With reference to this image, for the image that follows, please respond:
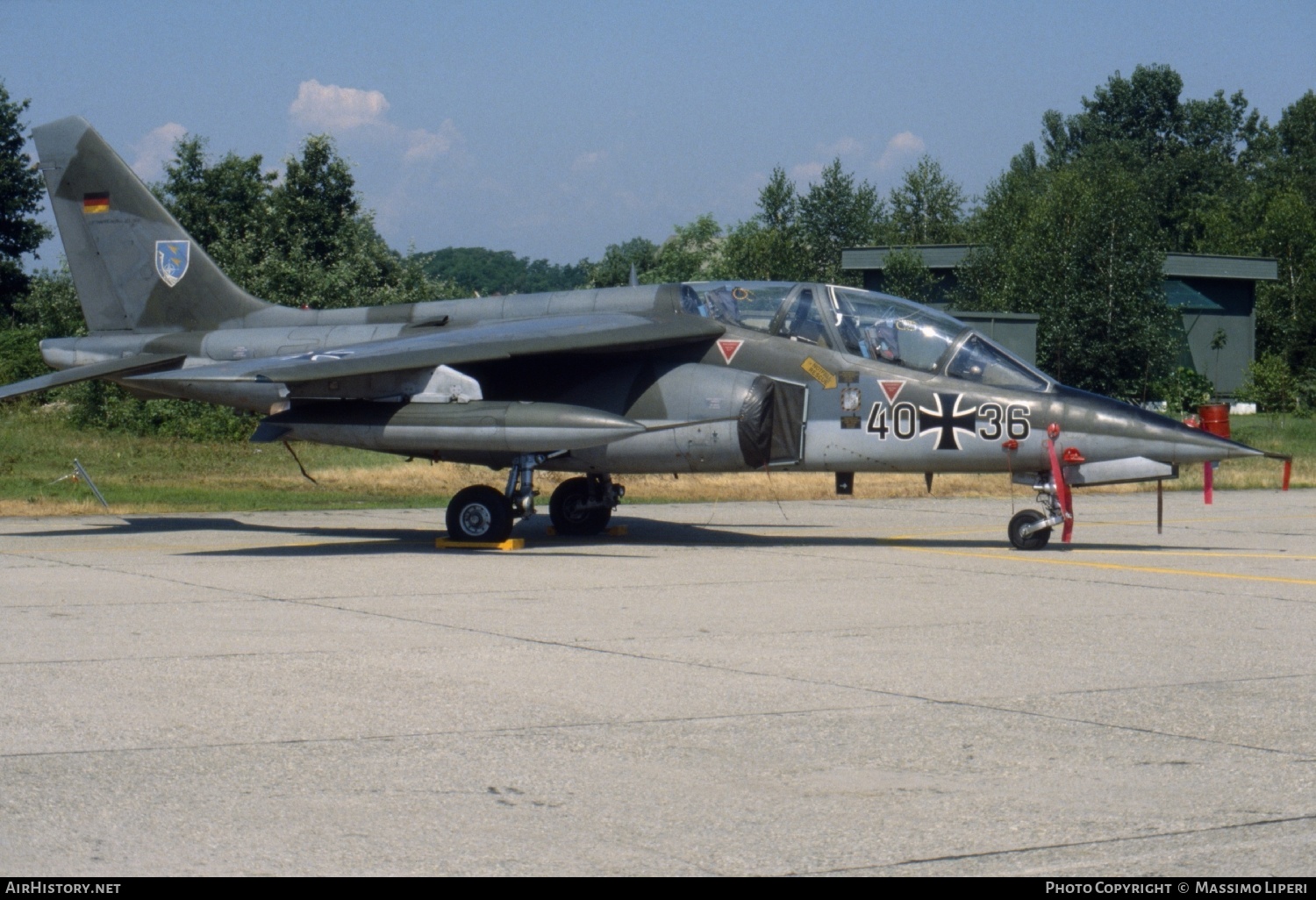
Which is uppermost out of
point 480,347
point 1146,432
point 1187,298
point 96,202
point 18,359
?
point 1187,298

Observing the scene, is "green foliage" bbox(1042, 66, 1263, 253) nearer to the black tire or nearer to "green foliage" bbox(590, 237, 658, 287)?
"green foliage" bbox(590, 237, 658, 287)

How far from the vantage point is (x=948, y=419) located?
47.7ft

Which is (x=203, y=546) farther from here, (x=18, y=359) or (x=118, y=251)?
(x=18, y=359)

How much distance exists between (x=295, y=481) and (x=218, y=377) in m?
10.0

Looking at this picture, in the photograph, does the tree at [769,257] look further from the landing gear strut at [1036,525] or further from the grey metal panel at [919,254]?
the landing gear strut at [1036,525]

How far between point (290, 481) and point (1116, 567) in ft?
49.5

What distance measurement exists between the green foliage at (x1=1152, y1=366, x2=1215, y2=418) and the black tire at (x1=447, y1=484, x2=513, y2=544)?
1133 inches

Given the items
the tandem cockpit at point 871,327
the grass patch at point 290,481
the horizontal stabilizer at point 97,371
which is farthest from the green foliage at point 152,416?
the tandem cockpit at point 871,327

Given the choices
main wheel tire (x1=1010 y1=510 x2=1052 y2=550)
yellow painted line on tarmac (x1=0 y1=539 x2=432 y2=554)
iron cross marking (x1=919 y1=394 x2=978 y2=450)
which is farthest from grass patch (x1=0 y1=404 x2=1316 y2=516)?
iron cross marking (x1=919 y1=394 x2=978 y2=450)

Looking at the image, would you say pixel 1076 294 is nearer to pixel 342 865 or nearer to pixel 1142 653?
pixel 1142 653

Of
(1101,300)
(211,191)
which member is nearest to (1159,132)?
(1101,300)

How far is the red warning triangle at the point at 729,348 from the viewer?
49.8ft

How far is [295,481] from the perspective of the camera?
2420 cm

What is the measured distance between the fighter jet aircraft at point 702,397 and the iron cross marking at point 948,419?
18mm
